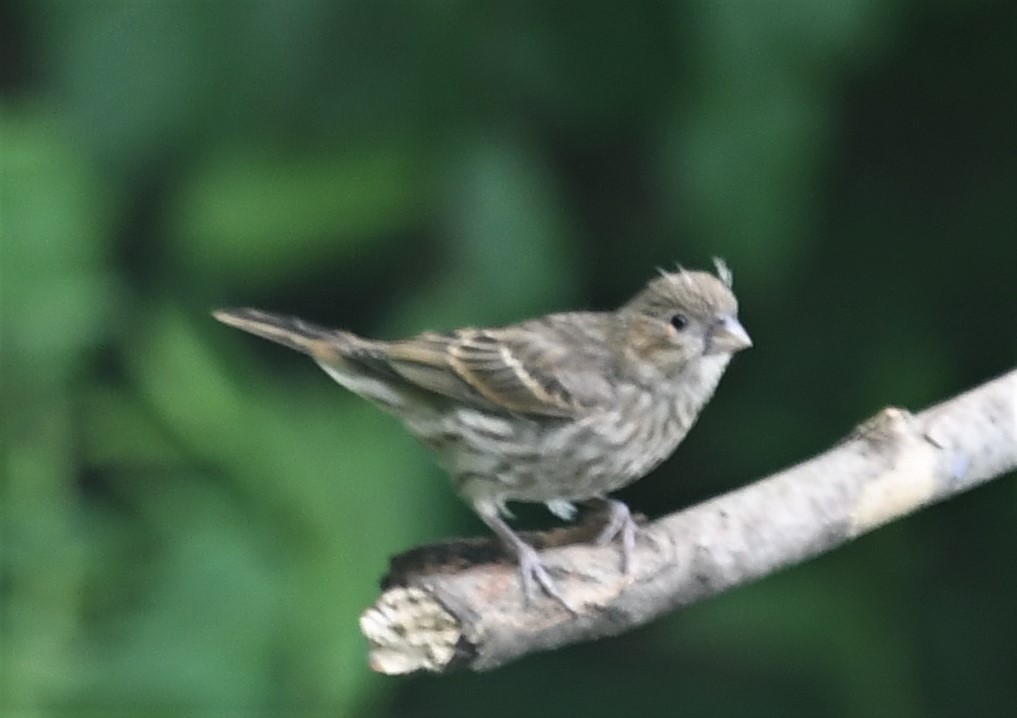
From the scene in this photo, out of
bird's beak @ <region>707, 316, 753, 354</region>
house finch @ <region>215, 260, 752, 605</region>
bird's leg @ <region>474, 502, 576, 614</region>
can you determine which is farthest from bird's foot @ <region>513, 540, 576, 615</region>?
bird's beak @ <region>707, 316, 753, 354</region>

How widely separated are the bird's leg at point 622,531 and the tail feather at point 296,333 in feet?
2.22

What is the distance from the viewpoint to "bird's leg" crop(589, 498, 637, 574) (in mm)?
2564

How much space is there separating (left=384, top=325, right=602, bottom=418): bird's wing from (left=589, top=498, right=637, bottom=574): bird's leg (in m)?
0.27

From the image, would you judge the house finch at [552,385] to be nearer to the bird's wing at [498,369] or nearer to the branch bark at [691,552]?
the bird's wing at [498,369]

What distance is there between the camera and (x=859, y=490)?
2.62m

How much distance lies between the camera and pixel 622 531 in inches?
107

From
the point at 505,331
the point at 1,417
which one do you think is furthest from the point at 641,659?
the point at 1,417

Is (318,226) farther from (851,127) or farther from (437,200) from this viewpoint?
(851,127)

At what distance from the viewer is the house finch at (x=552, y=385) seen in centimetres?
309

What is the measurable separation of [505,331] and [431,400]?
8.7 inches

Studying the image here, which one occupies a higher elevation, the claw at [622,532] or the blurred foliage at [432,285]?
the blurred foliage at [432,285]

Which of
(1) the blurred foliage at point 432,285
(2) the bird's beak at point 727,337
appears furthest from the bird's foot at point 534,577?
(1) the blurred foliage at point 432,285

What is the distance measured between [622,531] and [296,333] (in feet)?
2.95

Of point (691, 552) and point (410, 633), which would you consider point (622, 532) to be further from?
point (410, 633)
